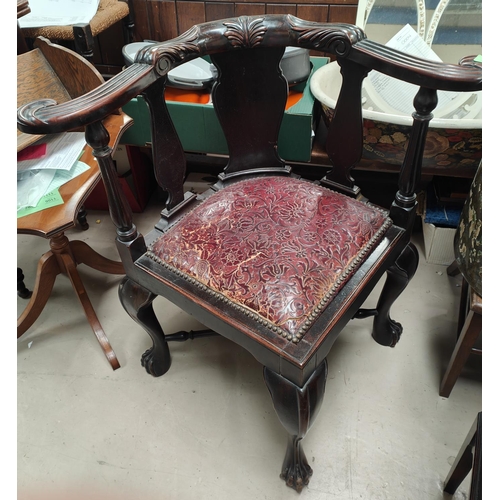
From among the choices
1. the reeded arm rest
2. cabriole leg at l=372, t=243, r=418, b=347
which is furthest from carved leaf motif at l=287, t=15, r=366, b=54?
cabriole leg at l=372, t=243, r=418, b=347

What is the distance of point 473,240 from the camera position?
3.21 ft

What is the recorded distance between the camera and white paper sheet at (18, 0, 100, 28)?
143cm

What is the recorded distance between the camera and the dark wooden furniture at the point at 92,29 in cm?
134

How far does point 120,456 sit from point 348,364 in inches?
27.2

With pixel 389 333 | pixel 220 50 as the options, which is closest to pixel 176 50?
pixel 220 50

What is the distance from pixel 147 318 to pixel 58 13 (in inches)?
45.8

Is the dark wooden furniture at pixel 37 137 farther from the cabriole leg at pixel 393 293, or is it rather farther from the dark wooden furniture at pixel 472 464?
the dark wooden furniture at pixel 472 464

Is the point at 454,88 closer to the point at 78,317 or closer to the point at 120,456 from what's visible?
the point at 120,456

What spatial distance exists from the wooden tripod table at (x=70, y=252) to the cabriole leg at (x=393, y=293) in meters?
0.81

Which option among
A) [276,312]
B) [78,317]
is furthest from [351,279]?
[78,317]

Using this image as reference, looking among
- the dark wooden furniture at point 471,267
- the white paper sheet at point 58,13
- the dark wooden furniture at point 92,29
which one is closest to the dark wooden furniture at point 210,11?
the dark wooden furniture at point 92,29

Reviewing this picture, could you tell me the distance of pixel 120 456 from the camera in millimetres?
1110

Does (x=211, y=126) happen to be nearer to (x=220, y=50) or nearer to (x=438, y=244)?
(x=220, y=50)

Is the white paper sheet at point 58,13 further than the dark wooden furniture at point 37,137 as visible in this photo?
Yes
